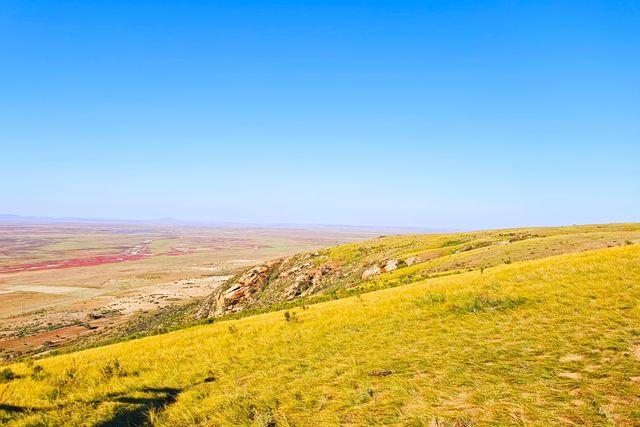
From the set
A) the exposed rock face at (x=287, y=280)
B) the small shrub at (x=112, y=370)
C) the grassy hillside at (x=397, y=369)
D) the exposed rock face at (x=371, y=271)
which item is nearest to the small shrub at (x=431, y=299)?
the grassy hillside at (x=397, y=369)

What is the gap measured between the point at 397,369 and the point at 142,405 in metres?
6.21

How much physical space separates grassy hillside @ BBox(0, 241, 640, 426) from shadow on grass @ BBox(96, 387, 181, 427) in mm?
48

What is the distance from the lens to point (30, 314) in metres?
64.7

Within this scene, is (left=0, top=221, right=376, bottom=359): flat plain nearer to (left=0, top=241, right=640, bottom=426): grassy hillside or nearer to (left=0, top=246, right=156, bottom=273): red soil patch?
(left=0, top=246, right=156, bottom=273): red soil patch

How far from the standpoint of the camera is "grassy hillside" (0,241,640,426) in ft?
21.9

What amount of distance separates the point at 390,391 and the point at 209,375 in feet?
18.3

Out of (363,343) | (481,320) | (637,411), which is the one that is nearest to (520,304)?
(481,320)

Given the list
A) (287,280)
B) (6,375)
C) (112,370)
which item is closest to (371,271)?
(287,280)

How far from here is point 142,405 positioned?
875 centimetres

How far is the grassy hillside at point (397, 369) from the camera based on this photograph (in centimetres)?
666

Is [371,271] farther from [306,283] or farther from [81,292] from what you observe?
[81,292]

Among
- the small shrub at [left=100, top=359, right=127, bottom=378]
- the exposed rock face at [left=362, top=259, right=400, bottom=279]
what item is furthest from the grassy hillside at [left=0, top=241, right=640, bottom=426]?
the exposed rock face at [left=362, top=259, right=400, bottom=279]

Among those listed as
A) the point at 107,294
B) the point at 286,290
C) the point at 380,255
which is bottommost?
the point at 107,294

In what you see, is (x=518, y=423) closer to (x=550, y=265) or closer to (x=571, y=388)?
(x=571, y=388)
